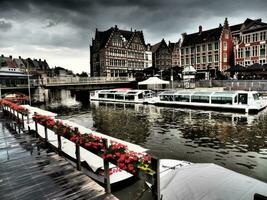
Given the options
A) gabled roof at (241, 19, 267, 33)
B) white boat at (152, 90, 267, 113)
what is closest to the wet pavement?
white boat at (152, 90, 267, 113)

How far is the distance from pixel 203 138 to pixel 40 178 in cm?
1383

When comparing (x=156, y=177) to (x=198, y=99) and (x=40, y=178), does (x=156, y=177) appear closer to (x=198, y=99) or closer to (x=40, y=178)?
(x=40, y=178)

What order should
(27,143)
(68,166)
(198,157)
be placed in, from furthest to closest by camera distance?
(198,157) → (27,143) → (68,166)

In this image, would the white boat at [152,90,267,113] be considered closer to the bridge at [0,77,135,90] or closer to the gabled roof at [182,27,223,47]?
the bridge at [0,77,135,90]

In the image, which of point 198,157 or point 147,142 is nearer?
point 198,157

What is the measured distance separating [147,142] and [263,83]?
97.9 feet

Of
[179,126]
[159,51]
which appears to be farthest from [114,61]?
[179,126]

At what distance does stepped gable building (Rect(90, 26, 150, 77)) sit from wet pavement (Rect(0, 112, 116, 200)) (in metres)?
59.1

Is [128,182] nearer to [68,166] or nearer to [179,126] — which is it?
[68,166]

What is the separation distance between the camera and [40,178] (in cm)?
702

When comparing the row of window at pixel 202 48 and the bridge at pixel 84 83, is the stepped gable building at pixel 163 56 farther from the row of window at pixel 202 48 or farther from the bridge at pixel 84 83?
the bridge at pixel 84 83

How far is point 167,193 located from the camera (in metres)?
6.61

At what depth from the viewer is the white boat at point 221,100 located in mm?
29766

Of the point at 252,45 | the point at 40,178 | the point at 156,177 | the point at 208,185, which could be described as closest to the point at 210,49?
the point at 252,45
